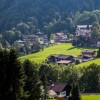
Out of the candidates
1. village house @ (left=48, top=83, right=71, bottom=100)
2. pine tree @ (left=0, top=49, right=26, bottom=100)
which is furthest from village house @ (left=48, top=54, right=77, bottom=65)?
pine tree @ (left=0, top=49, right=26, bottom=100)

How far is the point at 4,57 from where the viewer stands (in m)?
23.6

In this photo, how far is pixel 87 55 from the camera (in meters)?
129

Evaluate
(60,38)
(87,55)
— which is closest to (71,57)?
(87,55)

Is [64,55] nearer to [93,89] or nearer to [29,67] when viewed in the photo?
[93,89]

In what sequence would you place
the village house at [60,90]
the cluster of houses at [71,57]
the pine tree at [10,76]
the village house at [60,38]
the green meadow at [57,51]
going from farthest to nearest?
1. the village house at [60,38]
2. the green meadow at [57,51]
3. the cluster of houses at [71,57]
4. the village house at [60,90]
5. the pine tree at [10,76]

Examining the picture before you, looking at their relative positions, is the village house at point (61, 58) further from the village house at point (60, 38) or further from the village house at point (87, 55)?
the village house at point (60, 38)

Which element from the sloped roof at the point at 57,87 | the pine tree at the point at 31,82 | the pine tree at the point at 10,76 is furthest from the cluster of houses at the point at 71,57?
the pine tree at the point at 10,76

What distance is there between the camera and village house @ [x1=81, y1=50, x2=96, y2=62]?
12862 centimetres

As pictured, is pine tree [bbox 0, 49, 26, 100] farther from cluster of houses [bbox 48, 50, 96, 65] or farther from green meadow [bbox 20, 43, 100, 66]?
green meadow [bbox 20, 43, 100, 66]

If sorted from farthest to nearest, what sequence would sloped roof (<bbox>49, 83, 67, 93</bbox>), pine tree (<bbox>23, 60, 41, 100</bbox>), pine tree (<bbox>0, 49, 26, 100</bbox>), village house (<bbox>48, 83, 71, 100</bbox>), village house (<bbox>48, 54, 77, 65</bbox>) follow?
village house (<bbox>48, 54, 77, 65</bbox>)
sloped roof (<bbox>49, 83, 67, 93</bbox>)
village house (<bbox>48, 83, 71, 100</bbox>)
pine tree (<bbox>23, 60, 41, 100</bbox>)
pine tree (<bbox>0, 49, 26, 100</bbox>)

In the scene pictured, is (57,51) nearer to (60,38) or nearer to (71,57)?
(71,57)

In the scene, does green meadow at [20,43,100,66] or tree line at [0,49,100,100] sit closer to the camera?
tree line at [0,49,100,100]

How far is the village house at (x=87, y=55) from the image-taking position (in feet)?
422

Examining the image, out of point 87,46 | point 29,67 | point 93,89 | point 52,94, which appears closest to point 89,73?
point 93,89
